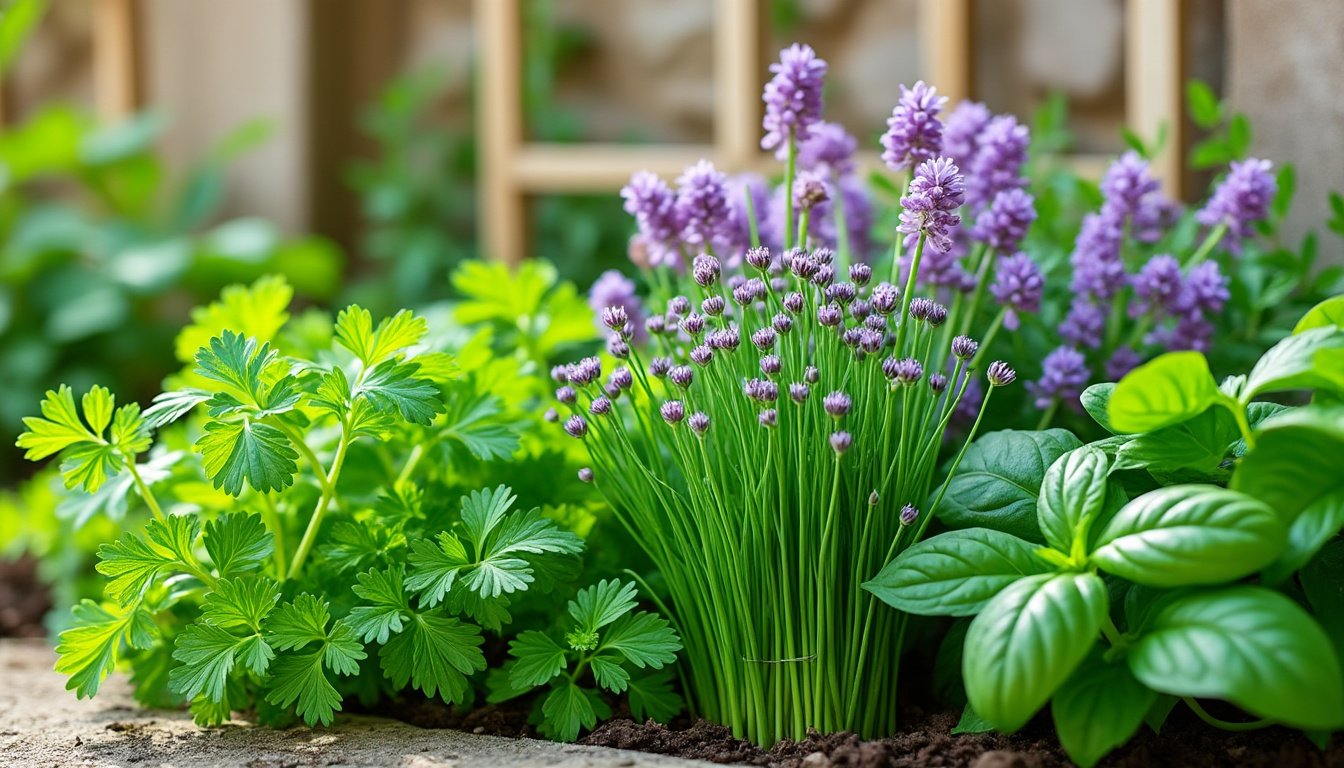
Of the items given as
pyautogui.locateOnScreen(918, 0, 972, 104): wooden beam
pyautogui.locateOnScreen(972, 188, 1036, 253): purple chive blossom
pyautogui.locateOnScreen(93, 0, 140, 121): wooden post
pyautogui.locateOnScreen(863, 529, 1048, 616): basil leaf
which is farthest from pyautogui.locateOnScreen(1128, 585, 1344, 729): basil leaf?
pyautogui.locateOnScreen(93, 0, 140, 121): wooden post

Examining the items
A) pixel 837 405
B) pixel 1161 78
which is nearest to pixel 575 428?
pixel 837 405

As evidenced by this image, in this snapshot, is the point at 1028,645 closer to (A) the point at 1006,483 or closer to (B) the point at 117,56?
(A) the point at 1006,483

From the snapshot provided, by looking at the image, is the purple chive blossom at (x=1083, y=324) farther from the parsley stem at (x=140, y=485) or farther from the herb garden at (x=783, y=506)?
the parsley stem at (x=140, y=485)

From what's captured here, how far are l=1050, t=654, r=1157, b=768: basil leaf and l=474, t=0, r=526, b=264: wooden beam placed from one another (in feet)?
6.12

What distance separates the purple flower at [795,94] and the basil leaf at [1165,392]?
44cm

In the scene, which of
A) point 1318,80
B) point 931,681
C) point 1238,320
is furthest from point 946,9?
point 931,681

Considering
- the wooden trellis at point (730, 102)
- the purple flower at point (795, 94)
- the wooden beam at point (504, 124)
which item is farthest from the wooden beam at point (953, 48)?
the wooden beam at point (504, 124)

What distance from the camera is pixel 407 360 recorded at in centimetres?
123

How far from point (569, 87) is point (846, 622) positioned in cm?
239

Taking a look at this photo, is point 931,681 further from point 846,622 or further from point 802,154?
point 802,154

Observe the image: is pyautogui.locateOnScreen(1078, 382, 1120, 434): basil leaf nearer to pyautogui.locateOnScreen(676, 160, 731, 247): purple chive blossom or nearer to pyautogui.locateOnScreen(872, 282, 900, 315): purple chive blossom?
pyautogui.locateOnScreen(872, 282, 900, 315): purple chive blossom

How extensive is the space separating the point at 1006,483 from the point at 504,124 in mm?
1771

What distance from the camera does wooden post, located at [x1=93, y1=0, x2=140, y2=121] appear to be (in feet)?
10.2

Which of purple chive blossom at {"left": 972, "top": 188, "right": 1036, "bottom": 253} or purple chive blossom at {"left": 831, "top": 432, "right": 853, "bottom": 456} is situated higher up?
purple chive blossom at {"left": 972, "top": 188, "right": 1036, "bottom": 253}
